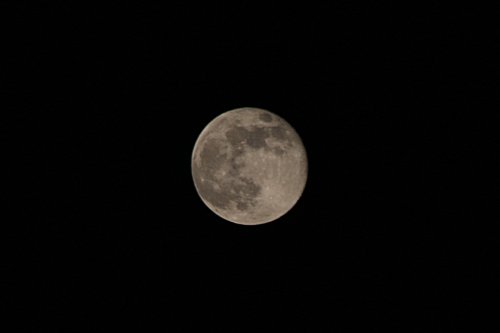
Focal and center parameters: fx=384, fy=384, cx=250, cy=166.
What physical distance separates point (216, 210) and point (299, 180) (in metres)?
1.37

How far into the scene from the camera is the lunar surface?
539cm

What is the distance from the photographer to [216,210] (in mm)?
5988

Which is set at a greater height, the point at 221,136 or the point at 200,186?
the point at 221,136

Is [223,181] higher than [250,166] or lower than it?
lower

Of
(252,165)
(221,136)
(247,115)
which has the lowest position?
(252,165)

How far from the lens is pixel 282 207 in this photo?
5.78 metres

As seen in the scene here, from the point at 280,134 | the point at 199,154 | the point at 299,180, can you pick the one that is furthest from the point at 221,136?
the point at 299,180

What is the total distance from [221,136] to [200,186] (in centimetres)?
88

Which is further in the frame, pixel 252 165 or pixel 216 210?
pixel 216 210

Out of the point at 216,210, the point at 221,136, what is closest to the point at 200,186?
the point at 216,210

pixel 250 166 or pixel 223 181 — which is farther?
pixel 223 181

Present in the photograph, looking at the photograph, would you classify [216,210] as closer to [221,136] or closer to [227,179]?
[227,179]

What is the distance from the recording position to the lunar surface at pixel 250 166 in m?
5.39

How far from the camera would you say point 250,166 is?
5.34 m
